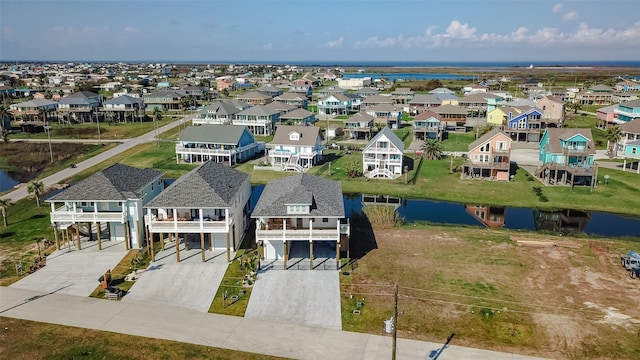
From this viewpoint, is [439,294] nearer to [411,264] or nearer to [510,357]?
[411,264]

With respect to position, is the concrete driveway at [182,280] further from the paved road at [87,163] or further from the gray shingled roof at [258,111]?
the gray shingled roof at [258,111]

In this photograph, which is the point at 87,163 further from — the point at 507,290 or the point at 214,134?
the point at 507,290

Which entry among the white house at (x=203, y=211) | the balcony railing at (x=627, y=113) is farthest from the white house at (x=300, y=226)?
the balcony railing at (x=627, y=113)

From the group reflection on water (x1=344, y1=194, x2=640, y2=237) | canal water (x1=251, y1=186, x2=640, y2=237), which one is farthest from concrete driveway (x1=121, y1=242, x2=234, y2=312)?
reflection on water (x1=344, y1=194, x2=640, y2=237)

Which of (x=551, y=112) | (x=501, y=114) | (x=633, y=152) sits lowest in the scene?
(x=633, y=152)

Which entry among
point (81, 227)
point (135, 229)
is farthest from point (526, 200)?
point (81, 227)

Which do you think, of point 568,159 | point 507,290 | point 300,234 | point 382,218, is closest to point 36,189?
point 300,234
